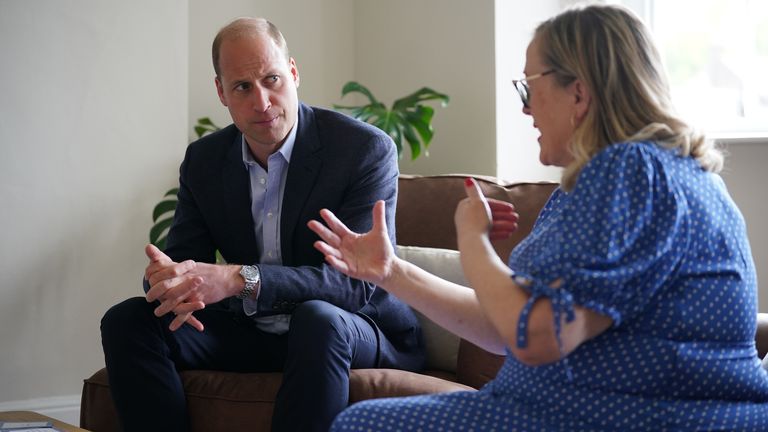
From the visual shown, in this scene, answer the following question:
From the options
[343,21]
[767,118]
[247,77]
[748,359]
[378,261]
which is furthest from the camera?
[343,21]

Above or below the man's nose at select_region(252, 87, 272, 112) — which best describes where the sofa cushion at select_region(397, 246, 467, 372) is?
below

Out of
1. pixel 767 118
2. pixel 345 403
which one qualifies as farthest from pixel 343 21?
pixel 345 403

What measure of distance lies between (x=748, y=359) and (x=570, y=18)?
1.82 ft

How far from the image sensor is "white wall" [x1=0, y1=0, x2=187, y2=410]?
10.2 feet

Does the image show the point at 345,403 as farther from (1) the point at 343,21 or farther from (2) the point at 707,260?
(1) the point at 343,21

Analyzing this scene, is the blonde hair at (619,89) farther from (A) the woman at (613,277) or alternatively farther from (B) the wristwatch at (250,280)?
(B) the wristwatch at (250,280)

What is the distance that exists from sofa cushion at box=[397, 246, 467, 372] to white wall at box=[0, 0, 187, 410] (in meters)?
1.28

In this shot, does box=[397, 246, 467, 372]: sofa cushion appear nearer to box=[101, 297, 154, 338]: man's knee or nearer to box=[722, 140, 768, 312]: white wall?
box=[101, 297, 154, 338]: man's knee

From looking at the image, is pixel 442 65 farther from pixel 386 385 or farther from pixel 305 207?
pixel 386 385

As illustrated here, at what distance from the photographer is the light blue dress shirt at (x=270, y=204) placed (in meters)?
2.38

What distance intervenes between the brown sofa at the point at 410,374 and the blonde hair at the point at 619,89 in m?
0.88

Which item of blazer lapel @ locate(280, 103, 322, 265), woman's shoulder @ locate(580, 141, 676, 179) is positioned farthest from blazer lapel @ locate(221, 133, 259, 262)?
woman's shoulder @ locate(580, 141, 676, 179)

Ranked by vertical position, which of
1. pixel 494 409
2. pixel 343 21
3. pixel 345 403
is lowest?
pixel 345 403

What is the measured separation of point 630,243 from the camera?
1194 millimetres
